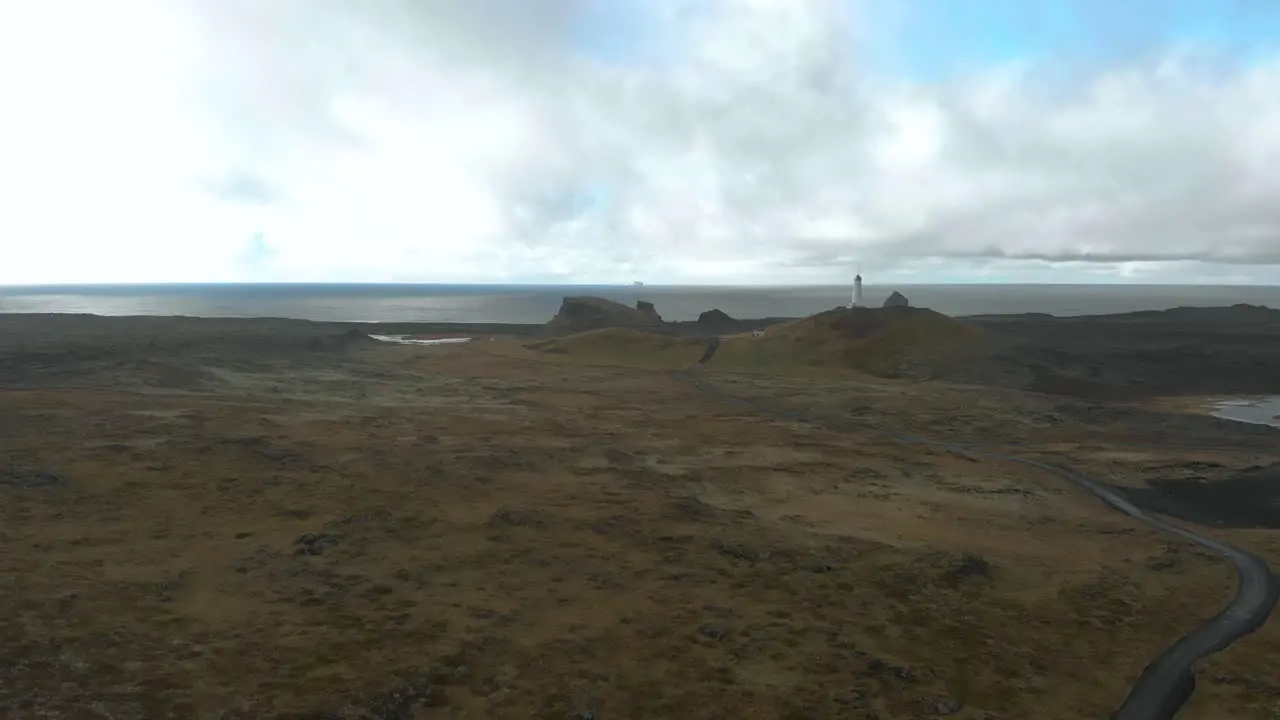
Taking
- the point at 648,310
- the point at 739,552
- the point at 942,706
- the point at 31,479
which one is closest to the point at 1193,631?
the point at 942,706

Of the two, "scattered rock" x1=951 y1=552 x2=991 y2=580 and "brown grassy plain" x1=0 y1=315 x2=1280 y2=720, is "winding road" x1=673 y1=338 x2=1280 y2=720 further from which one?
"scattered rock" x1=951 y1=552 x2=991 y2=580

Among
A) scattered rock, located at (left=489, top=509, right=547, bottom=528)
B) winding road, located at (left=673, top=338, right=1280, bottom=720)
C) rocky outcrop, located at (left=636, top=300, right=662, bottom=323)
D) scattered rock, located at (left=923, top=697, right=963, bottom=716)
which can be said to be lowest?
scattered rock, located at (left=923, top=697, right=963, bottom=716)

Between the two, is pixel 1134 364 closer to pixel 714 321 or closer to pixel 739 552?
pixel 714 321

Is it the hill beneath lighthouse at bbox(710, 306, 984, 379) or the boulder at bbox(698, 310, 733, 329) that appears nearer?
the hill beneath lighthouse at bbox(710, 306, 984, 379)

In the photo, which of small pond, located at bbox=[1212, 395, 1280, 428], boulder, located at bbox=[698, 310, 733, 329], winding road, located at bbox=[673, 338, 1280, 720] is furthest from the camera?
boulder, located at bbox=[698, 310, 733, 329]

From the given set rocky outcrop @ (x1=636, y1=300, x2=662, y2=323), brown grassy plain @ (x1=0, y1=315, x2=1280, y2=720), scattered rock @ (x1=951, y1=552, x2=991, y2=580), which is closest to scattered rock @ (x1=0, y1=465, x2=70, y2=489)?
brown grassy plain @ (x1=0, y1=315, x2=1280, y2=720)

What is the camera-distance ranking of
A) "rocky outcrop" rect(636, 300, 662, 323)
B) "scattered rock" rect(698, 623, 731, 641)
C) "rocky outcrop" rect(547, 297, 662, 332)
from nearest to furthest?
1. "scattered rock" rect(698, 623, 731, 641)
2. "rocky outcrop" rect(547, 297, 662, 332)
3. "rocky outcrop" rect(636, 300, 662, 323)

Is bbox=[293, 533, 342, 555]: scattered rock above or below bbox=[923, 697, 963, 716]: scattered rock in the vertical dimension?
above

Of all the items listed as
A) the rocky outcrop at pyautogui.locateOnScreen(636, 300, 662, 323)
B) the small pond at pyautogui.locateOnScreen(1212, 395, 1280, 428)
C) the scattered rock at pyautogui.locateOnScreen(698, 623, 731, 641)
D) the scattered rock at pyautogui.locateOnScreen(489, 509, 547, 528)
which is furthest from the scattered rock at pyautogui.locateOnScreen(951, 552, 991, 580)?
the rocky outcrop at pyautogui.locateOnScreen(636, 300, 662, 323)
